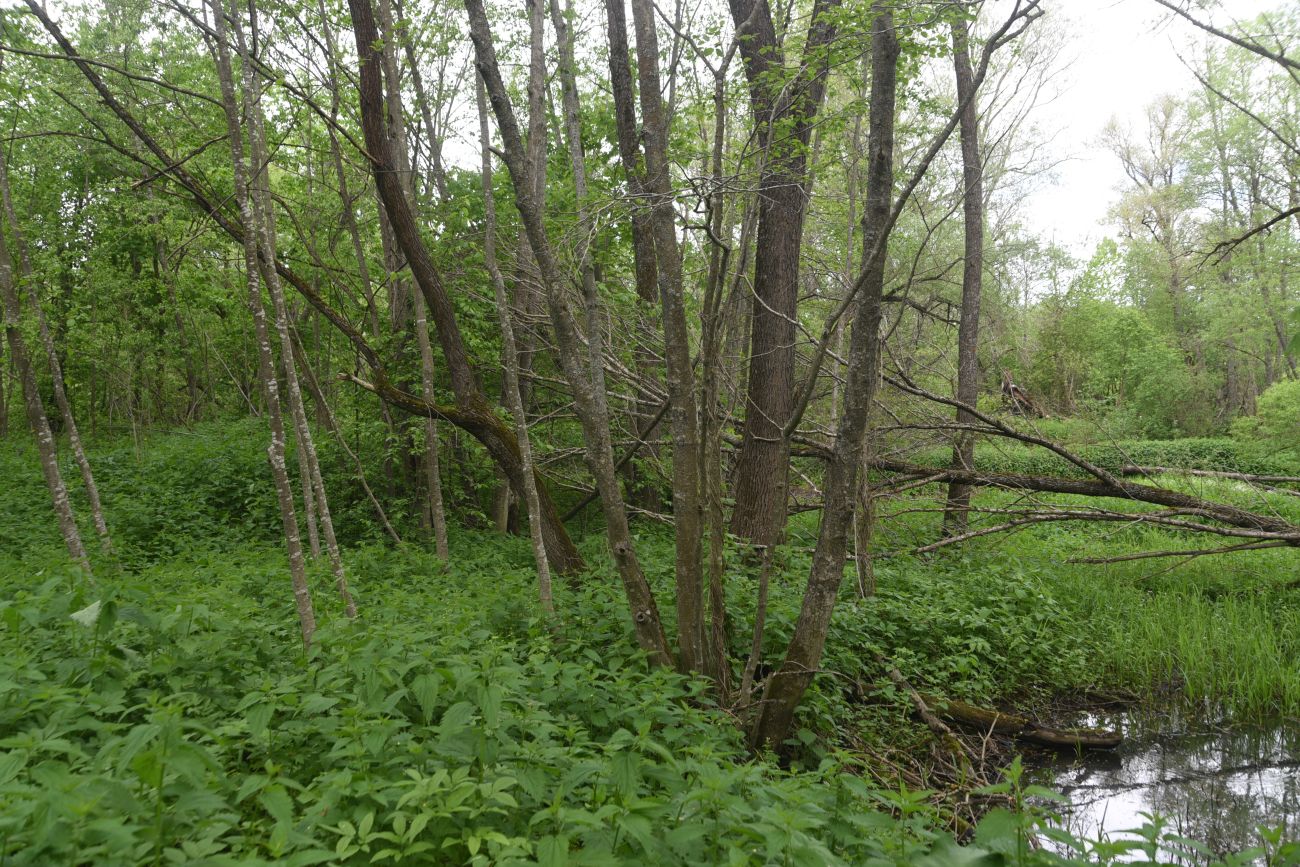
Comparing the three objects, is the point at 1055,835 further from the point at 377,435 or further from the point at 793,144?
the point at 377,435

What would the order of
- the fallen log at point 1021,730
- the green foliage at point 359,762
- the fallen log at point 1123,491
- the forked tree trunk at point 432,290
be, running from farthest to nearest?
1. the fallen log at point 1123,491
2. the forked tree trunk at point 432,290
3. the fallen log at point 1021,730
4. the green foliage at point 359,762

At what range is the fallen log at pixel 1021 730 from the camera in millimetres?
5379

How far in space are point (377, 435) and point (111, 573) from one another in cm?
413

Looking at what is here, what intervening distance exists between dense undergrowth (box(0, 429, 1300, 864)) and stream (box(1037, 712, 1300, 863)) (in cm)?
45

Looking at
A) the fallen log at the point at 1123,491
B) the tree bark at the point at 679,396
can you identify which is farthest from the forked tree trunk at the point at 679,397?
the fallen log at the point at 1123,491

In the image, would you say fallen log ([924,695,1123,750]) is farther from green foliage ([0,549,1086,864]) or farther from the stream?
green foliage ([0,549,1086,864])

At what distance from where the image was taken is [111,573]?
638cm

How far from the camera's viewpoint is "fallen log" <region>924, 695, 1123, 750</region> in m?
5.38

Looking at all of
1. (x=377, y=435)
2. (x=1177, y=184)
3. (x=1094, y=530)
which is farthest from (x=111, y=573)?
(x=1177, y=184)

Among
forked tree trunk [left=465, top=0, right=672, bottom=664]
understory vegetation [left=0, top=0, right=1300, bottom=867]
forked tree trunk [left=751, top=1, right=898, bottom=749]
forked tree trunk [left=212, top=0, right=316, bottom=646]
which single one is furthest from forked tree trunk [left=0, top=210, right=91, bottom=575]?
forked tree trunk [left=751, top=1, right=898, bottom=749]

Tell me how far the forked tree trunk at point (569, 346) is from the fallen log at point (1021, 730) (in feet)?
8.00

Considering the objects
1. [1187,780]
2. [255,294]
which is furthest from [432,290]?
[1187,780]

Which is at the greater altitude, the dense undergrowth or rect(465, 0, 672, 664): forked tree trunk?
rect(465, 0, 672, 664): forked tree trunk

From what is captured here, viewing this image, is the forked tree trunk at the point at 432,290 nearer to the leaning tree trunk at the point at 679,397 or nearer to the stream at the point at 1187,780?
the leaning tree trunk at the point at 679,397
